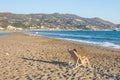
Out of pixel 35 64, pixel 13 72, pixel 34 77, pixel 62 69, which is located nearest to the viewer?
pixel 34 77

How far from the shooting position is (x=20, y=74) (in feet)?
35.8

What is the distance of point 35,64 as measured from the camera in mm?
13492

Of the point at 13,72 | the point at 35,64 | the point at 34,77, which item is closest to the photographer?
the point at 34,77

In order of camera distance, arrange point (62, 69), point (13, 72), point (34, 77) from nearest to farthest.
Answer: point (34, 77), point (13, 72), point (62, 69)

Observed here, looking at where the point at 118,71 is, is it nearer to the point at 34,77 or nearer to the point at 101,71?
the point at 101,71

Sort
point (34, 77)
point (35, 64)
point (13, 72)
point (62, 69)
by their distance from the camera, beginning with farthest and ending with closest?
point (35, 64)
point (62, 69)
point (13, 72)
point (34, 77)

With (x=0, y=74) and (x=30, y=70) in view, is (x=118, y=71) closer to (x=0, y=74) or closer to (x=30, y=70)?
(x=30, y=70)

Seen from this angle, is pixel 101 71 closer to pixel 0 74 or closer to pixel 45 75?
pixel 45 75

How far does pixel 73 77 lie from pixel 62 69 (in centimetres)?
177

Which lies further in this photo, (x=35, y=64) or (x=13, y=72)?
(x=35, y=64)

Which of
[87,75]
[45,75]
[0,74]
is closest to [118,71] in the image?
[87,75]

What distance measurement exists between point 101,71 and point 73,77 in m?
1.87

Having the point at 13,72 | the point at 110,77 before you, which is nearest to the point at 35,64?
the point at 13,72

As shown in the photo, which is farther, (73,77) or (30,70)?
(30,70)
